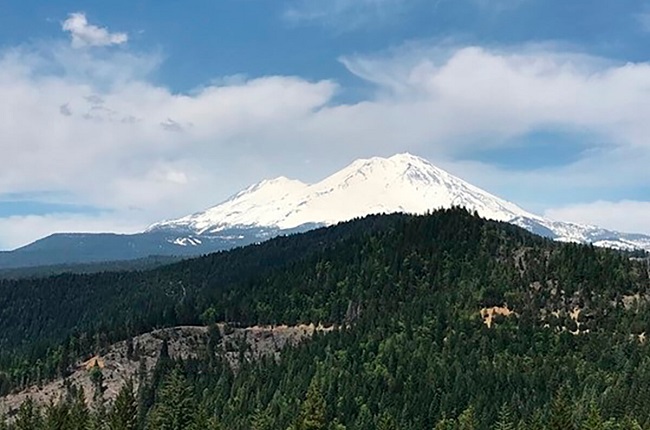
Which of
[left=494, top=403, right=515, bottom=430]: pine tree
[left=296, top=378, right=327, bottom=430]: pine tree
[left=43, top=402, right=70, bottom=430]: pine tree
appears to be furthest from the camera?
[left=494, top=403, right=515, bottom=430]: pine tree

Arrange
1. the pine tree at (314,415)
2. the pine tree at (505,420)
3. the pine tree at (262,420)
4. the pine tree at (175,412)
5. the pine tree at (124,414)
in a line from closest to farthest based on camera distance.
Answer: the pine tree at (314,415) → the pine tree at (124,414) → the pine tree at (175,412) → the pine tree at (505,420) → the pine tree at (262,420)

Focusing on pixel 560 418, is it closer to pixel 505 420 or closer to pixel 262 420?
pixel 505 420

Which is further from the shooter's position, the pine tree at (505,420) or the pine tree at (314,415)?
the pine tree at (505,420)

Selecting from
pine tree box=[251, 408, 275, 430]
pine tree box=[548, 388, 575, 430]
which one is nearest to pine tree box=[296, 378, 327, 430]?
pine tree box=[548, 388, 575, 430]

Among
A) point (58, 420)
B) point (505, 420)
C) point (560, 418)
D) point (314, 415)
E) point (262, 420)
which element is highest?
point (314, 415)

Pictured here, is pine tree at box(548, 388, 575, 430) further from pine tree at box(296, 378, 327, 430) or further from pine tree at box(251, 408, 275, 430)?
pine tree at box(251, 408, 275, 430)

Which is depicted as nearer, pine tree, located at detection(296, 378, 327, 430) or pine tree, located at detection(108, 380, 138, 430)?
pine tree, located at detection(296, 378, 327, 430)

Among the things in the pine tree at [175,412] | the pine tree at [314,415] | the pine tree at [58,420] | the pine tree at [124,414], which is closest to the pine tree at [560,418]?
the pine tree at [314,415]

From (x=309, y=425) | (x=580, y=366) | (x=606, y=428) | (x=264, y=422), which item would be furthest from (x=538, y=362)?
(x=309, y=425)

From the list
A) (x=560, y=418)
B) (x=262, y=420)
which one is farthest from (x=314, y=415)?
(x=262, y=420)

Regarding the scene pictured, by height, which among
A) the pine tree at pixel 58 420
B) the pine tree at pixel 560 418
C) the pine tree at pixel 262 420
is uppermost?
the pine tree at pixel 58 420

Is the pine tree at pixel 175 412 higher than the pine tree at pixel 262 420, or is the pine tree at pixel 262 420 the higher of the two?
the pine tree at pixel 175 412

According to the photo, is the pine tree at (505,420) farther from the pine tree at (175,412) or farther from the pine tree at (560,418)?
the pine tree at (175,412)

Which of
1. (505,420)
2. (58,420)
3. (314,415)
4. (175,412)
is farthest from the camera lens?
(505,420)
